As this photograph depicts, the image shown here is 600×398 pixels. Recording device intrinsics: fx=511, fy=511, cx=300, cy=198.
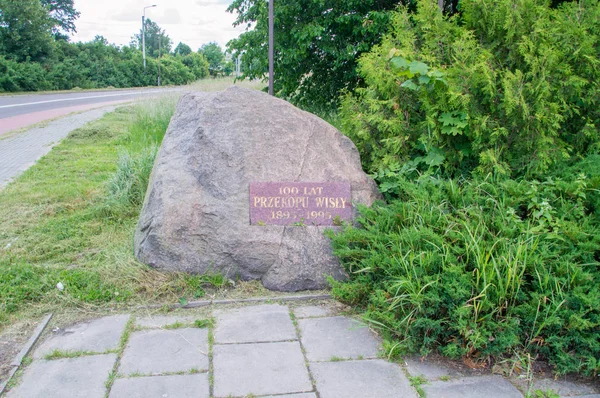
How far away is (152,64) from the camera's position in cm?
5091

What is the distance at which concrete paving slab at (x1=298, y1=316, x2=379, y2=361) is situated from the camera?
3.07 meters

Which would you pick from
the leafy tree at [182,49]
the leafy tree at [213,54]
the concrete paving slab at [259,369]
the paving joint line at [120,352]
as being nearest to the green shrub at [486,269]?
the concrete paving slab at [259,369]

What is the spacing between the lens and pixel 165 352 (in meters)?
3.08

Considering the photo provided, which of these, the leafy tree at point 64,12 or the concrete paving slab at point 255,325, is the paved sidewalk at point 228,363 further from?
the leafy tree at point 64,12

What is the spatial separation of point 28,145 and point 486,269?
10.5 metres

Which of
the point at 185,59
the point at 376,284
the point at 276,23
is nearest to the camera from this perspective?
the point at 376,284

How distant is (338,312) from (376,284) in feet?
1.17

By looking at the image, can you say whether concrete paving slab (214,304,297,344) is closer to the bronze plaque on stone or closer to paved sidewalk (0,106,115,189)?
the bronze plaque on stone

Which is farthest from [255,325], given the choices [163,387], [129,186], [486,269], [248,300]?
[129,186]

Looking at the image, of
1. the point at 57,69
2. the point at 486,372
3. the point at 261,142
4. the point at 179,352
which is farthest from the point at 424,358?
the point at 57,69

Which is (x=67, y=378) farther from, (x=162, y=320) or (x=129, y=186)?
(x=129, y=186)

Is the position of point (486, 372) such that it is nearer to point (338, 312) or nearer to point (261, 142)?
point (338, 312)

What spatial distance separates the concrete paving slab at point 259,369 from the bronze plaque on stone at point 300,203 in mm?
1187

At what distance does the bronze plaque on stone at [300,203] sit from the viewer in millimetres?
Answer: 4094
